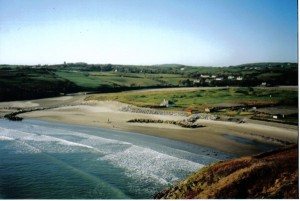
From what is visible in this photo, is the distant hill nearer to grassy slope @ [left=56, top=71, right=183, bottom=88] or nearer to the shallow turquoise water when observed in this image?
the shallow turquoise water

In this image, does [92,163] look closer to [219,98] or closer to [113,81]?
[219,98]

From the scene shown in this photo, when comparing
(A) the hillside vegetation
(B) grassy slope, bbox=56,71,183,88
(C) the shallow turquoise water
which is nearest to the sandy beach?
(C) the shallow turquoise water

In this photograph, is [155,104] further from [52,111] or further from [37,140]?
[37,140]

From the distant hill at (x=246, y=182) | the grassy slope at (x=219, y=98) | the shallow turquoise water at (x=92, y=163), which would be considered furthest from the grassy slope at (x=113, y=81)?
the distant hill at (x=246, y=182)

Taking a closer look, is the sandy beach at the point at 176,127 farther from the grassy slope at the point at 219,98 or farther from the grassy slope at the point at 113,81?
the grassy slope at the point at 113,81

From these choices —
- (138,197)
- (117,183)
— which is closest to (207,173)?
(138,197)

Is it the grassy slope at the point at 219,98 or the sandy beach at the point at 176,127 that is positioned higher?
the grassy slope at the point at 219,98
